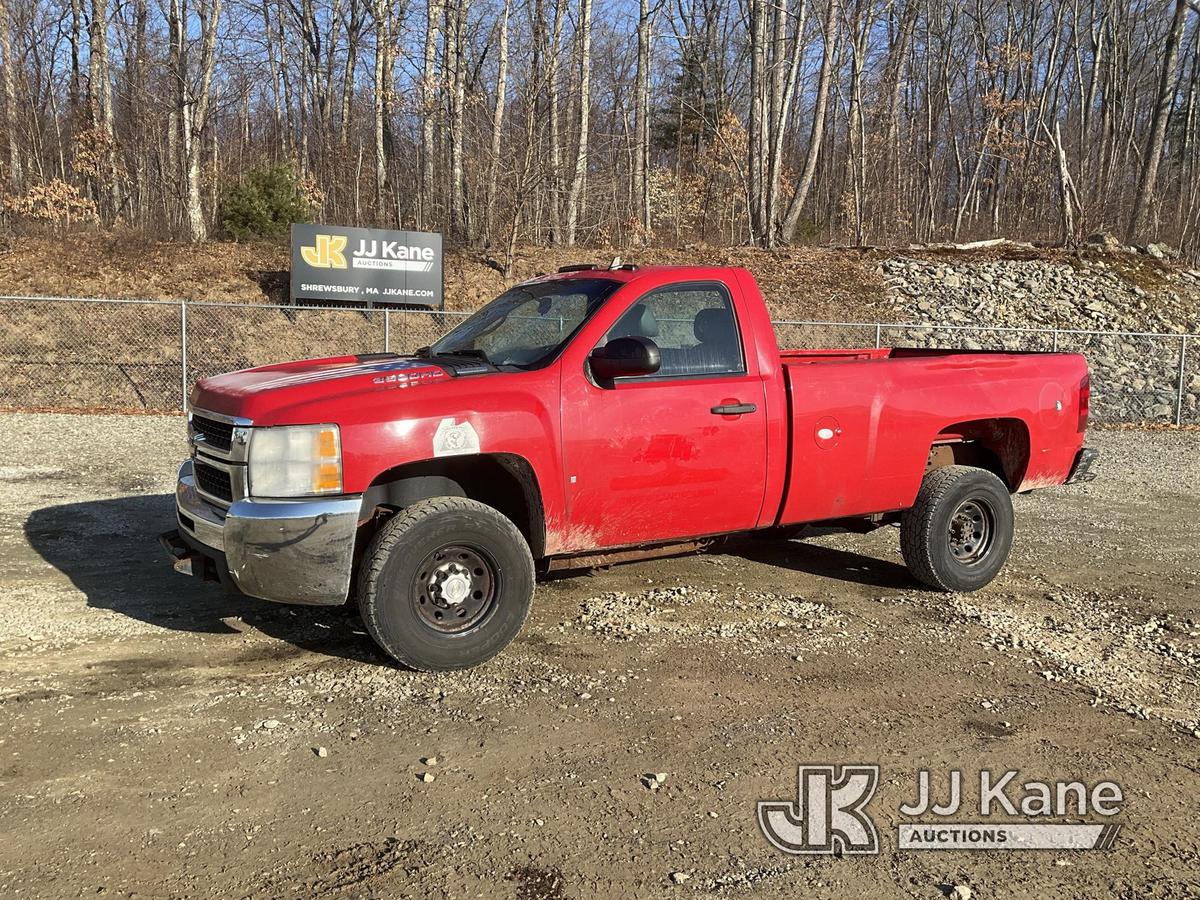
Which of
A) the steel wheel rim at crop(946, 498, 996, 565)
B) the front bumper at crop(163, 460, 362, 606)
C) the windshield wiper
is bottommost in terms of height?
A: the steel wheel rim at crop(946, 498, 996, 565)

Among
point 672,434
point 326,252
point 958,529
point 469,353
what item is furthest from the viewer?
point 326,252

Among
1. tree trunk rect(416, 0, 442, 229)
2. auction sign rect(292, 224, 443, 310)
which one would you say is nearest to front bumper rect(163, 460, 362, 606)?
auction sign rect(292, 224, 443, 310)

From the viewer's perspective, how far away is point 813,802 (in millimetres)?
3578

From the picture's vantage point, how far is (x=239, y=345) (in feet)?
63.7

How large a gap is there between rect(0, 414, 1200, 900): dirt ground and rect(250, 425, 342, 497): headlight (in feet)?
3.20

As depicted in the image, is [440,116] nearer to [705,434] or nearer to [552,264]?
[552,264]

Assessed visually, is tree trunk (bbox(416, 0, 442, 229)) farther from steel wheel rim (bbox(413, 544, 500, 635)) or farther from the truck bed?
steel wheel rim (bbox(413, 544, 500, 635))

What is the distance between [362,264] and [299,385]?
639 inches

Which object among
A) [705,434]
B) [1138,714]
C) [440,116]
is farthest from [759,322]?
[440,116]

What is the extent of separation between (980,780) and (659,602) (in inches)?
101

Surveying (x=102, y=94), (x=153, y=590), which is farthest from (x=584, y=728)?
(x=102, y=94)

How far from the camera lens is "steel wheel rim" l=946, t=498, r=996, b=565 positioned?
6410mm

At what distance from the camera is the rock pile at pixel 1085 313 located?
64.1 feet

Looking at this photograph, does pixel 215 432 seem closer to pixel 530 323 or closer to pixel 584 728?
pixel 530 323
